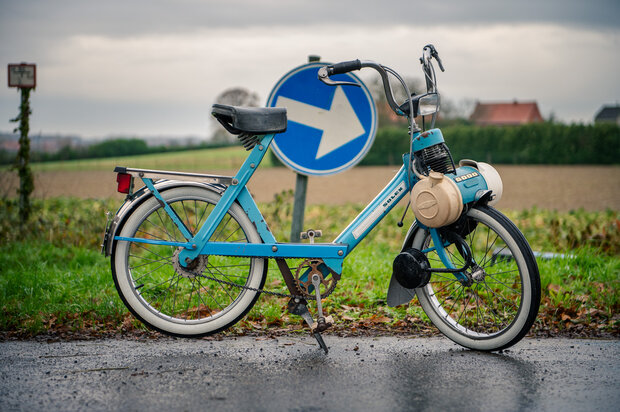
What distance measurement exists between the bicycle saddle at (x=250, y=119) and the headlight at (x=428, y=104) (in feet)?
2.78

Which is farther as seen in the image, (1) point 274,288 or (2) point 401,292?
(1) point 274,288

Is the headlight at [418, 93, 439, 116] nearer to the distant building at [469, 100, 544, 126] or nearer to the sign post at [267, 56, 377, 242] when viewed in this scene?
the sign post at [267, 56, 377, 242]

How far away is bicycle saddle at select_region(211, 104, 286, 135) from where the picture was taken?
12.5 ft

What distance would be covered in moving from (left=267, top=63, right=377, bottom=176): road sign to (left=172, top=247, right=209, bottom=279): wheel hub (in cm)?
160

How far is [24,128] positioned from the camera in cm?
795

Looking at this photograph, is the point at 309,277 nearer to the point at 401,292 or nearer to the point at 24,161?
the point at 401,292

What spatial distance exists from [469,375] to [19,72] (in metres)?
6.79

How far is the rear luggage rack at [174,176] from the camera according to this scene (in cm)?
393

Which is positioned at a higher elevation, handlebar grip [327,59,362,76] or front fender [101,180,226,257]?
handlebar grip [327,59,362,76]

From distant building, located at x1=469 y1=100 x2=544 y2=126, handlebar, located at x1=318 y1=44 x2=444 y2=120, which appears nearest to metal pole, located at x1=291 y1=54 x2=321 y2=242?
handlebar, located at x1=318 y1=44 x2=444 y2=120

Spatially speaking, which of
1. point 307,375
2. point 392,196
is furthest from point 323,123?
point 307,375

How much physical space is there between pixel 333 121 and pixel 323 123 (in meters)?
0.09

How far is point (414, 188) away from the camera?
3775 millimetres

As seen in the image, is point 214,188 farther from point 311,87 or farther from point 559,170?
point 559,170
